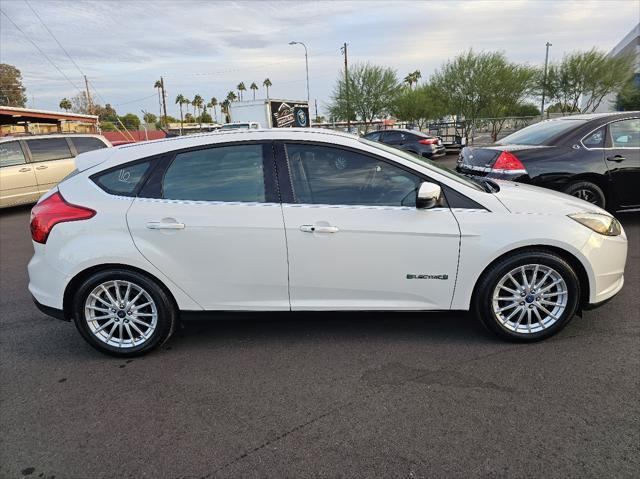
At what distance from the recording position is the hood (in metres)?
3.29

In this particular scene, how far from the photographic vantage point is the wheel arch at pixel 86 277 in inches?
130

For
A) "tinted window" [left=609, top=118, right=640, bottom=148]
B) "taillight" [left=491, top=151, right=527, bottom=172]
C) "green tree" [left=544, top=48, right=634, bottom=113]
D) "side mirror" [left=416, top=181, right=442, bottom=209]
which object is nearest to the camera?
"side mirror" [left=416, top=181, right=442, bottom=209]

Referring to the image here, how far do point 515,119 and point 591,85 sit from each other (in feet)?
22.5

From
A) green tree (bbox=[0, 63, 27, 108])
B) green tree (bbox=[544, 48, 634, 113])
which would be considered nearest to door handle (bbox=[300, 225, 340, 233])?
green tree (bbox=[544, 48, 634, 113])

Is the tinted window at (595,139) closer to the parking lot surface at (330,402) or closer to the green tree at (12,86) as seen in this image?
the parking lot surface at (330,402)

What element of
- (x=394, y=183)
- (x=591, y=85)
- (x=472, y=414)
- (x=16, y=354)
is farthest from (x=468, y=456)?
(x=591, y=85)

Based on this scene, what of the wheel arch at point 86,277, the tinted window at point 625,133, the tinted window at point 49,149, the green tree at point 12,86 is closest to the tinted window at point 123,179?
the wheel arch at point 86,277

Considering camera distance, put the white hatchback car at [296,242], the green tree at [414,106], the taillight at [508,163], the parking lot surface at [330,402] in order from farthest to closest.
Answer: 1. the green tree at [414,106]
2. the taillight at [508,163]
3. the white hatchback car at [296,242]
4. the parking lot surface at [330,402]

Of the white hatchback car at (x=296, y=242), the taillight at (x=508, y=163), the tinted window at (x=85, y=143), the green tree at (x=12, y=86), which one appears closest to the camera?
the white hatchback car at (x=296, y=242)

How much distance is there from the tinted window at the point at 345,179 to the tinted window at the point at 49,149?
9.54 metres

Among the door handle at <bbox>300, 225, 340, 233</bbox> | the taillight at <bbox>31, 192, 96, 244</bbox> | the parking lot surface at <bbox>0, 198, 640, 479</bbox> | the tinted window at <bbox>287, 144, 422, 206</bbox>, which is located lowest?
the parking lot surface at <bbox>0, 198, 640, 479</bbox>

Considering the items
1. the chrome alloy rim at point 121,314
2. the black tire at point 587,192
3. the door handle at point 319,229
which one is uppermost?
the door handle at point 319,229

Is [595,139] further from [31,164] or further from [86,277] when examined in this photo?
[31,164]

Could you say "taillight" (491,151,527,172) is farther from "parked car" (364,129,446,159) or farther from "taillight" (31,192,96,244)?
"parked car" (364,129,446,159)
